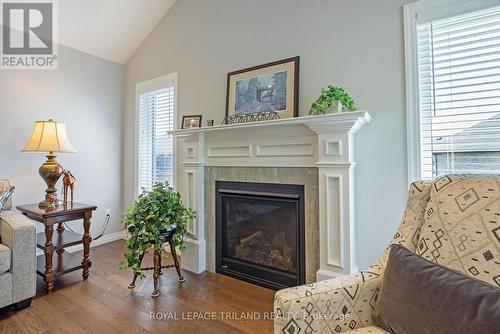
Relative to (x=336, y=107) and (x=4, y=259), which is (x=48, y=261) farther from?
(x=336, y=107)

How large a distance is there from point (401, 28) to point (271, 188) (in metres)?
1.51

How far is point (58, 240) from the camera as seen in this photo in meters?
2.49

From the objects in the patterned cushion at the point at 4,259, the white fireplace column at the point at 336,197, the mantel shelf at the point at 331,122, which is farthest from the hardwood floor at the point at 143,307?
the mantel shelf at the point at 331,122

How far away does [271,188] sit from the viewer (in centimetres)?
230

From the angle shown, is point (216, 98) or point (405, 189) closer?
point (405, 189)

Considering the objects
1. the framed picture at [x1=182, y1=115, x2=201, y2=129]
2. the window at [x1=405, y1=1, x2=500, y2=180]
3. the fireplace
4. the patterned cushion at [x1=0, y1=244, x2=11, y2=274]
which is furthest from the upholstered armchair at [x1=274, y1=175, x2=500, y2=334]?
the framed picture at [x1=182, y1=115, x2=201, y2=129]

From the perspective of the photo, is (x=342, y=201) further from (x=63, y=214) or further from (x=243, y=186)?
(x=63, y=214)

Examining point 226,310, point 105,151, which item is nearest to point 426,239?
point 226,310

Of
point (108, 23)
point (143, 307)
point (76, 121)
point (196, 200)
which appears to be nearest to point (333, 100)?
point (196, 200)

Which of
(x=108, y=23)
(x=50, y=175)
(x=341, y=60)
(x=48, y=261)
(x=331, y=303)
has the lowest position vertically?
(x=48, y=261)

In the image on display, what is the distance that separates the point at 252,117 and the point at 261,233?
3.49ft

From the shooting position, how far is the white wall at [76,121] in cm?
278

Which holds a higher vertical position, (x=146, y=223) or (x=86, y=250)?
(x=146, y=223)

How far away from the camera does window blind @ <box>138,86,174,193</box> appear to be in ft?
10.8
